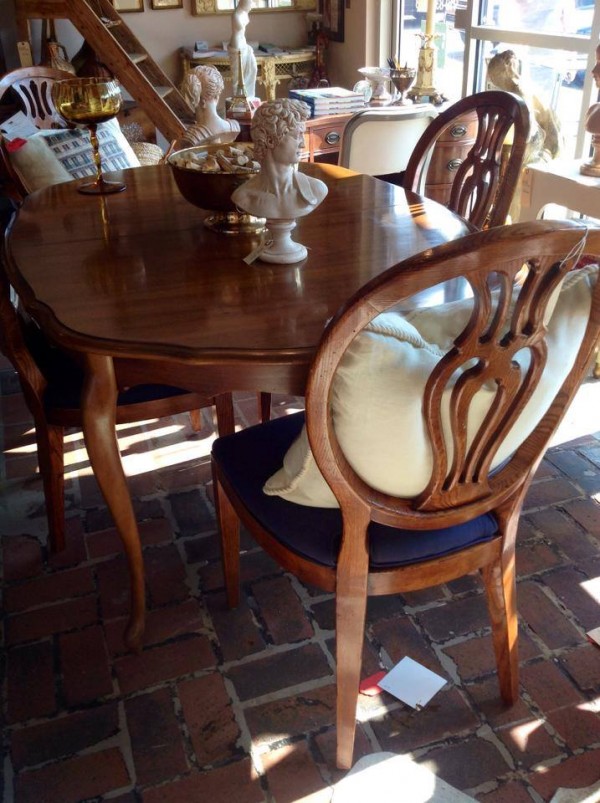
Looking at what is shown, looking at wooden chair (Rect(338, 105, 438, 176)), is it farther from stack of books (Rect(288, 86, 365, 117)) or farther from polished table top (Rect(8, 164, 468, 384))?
polished table top (Rect(8, 164, 468, 384))

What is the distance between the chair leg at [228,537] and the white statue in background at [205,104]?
1312 mm

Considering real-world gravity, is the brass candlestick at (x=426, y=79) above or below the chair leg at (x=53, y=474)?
above

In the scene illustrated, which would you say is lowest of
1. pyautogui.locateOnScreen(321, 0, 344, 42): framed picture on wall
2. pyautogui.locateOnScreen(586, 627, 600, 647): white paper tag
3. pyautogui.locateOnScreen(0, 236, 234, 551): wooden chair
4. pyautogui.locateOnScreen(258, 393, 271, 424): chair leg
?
pyautogui.locateOnScreen(586, 627, 600, 647): white paper tag

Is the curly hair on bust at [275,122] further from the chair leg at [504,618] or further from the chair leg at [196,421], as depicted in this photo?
the chair leg at [196,421]

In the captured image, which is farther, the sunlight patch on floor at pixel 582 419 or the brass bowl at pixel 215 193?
the sunlight patch on floor at pixel 582 419

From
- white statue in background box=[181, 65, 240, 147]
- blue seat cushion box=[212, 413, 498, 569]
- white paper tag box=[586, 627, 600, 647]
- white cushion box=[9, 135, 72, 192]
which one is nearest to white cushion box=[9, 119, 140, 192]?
white cushion box=[9, 135, 72, 192]

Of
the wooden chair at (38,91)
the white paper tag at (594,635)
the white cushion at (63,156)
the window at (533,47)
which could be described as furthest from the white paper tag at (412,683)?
the wooden chair at (38,91)

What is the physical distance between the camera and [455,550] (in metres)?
1.23

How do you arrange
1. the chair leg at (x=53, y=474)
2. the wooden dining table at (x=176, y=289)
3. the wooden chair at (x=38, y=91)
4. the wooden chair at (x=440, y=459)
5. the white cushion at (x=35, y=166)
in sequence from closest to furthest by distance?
the wooden chair at (x=440, y=459) < the wooden dining table at (x=176, y=289) < the chair leg at (x=53, y=474) < the white cushion at (x=35, y=166) < the wooden chair at (x=38, y=91)

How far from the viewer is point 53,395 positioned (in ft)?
5.43

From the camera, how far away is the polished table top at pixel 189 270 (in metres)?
1.18

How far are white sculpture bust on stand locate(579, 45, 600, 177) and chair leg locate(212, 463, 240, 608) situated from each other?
1805 mm

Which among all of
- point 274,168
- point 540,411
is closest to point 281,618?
point 540,411

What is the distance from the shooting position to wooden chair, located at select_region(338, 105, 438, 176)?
306 cm
